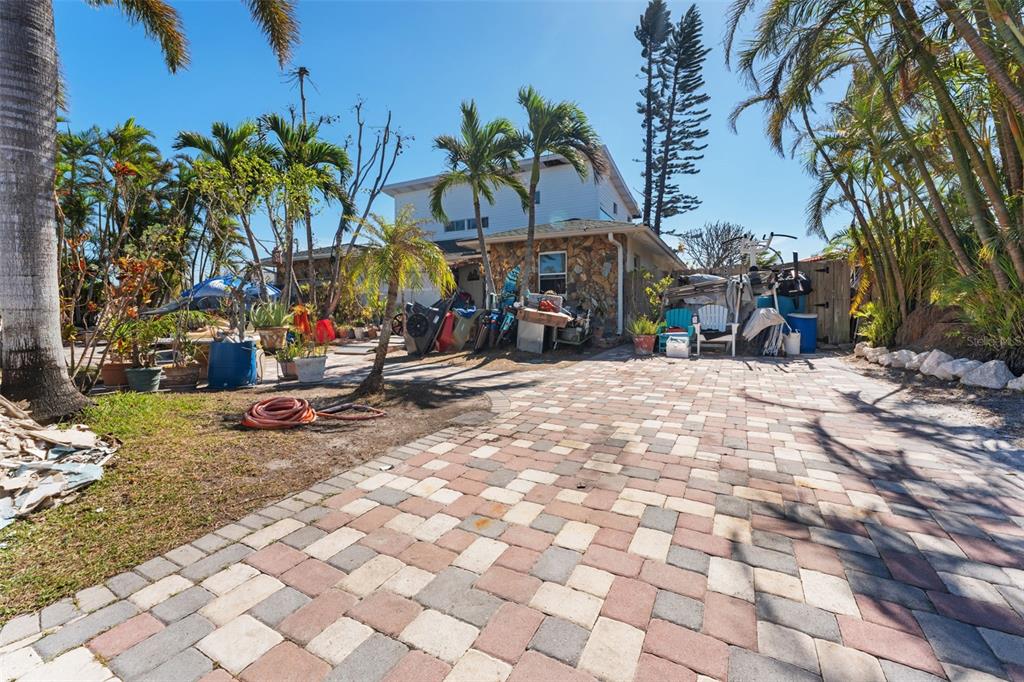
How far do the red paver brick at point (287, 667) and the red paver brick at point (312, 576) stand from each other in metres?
0.28

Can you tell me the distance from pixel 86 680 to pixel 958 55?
948 centimetres

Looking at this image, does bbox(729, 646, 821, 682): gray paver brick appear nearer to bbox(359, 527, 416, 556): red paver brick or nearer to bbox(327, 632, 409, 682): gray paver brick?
bbox(327, 632, 409, 682): gray paver brick

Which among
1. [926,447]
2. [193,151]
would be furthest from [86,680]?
[193,151]

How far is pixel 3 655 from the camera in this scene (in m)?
1.33

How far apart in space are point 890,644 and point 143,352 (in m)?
7.37

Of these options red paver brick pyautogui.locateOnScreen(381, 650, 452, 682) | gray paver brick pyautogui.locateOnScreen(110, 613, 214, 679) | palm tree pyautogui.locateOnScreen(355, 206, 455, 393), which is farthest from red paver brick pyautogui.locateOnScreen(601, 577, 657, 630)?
palm tree pyautogui.locateOnScreen(355, 206, 455, 393)

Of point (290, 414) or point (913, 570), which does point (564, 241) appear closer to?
point (290, 414)

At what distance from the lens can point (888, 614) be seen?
1.51m

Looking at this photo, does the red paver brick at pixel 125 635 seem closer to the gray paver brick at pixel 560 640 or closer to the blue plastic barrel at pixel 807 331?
the gray paver brick at pixel 560 640

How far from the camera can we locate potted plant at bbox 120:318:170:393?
5.18 meters

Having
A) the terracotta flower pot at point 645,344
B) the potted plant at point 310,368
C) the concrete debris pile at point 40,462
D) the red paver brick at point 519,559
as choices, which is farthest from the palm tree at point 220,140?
the red paver brick at point 519,559

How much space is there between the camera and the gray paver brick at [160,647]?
1287mm

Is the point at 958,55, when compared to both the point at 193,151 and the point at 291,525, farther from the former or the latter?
the point at 193,151

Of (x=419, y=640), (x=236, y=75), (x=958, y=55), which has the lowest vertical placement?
(x=419, y=640)
